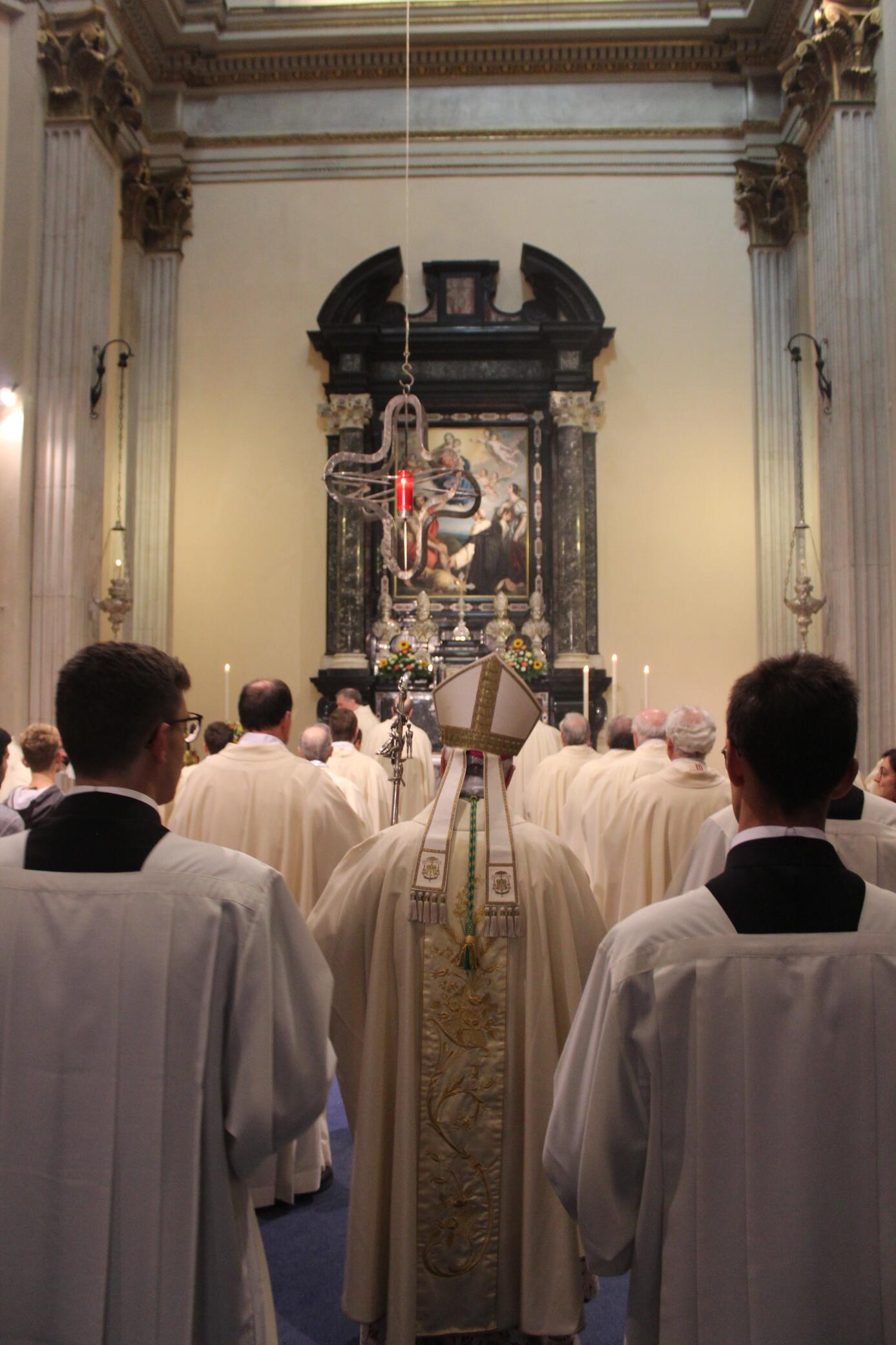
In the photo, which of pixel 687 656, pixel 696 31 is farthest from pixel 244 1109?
pixel 696 31

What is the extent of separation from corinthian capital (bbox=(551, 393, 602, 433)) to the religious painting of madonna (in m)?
0.54

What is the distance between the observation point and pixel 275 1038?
2012 mm

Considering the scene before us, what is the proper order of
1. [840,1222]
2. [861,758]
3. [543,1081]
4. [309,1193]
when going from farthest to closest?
[861,758], [309,1193], [543,1081], [840,1222]

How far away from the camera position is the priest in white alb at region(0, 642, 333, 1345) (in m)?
1.94

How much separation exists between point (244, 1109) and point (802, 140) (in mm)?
12235

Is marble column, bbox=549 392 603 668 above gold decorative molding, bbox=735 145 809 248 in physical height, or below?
below

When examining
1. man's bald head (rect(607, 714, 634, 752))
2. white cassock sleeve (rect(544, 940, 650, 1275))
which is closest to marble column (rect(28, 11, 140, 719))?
man's bald head (rect(607, 714, 634, 752))

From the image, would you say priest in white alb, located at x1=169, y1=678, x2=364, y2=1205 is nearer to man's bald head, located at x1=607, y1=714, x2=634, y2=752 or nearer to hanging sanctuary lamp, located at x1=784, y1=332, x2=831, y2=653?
man's bald head, located at x1=607, y1=714, x2=634, y2=752

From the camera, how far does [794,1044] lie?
1.80 meters

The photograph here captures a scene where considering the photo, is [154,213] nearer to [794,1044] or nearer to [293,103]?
[293,103]

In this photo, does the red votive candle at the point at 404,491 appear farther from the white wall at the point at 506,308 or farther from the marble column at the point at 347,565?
the white wall at the point at 506,308

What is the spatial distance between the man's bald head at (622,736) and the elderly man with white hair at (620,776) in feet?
1.47

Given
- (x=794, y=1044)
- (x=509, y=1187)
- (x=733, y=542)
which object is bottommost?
(x=509, y=1187)

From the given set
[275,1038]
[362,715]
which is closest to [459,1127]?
[275,1038]
